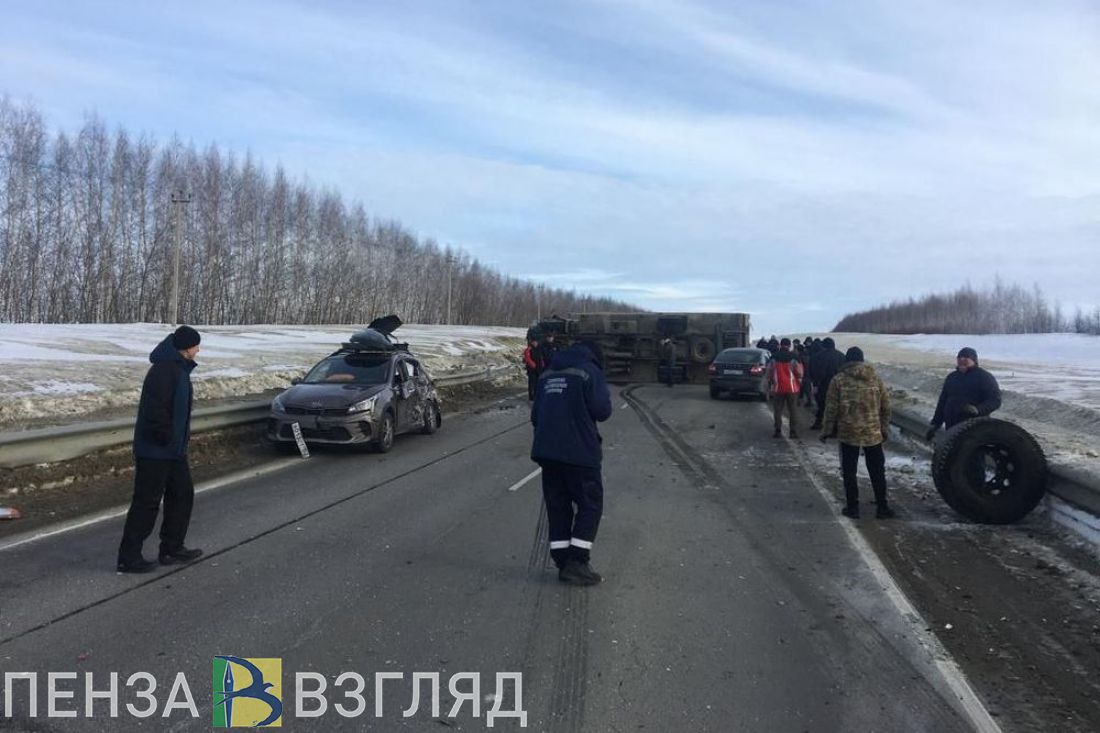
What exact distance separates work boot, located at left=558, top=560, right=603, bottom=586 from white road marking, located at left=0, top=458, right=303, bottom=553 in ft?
14.8

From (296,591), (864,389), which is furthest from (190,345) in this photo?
(864,389)

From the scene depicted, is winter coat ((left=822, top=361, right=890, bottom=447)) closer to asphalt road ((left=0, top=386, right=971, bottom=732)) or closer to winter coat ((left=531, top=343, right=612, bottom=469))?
asphalt road ((left=0, top=386, right=971, bottom=732))

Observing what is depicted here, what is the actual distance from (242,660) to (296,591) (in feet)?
3.83

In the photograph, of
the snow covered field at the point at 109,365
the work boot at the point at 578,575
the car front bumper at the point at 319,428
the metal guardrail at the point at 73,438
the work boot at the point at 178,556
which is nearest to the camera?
the work boot at the point at 578,575

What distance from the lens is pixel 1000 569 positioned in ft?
20.7

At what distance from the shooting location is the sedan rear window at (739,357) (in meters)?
22.8

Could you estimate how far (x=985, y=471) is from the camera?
8203 millimetres

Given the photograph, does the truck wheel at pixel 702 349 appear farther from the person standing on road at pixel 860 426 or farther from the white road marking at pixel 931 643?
the white road marking at pixel 931 643

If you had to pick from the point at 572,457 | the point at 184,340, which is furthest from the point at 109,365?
the point at 572,457

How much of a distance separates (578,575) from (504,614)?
83cm

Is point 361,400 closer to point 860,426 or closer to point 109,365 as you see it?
point 860,426

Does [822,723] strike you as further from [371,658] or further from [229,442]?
[229,442]

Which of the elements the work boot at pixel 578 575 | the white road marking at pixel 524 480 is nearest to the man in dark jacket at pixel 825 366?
the white road marking at pixel 524 480

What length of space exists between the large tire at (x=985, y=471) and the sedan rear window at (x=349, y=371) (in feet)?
27.3
